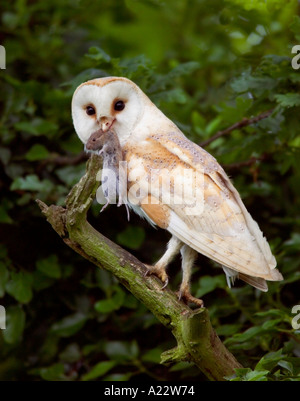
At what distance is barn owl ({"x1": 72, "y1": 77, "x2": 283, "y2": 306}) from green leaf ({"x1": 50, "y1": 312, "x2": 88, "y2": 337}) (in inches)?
39.7

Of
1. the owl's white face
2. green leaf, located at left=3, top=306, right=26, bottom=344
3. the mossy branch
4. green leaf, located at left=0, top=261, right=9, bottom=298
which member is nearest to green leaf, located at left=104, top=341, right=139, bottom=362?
green leaf, located at left=3, top=306, right=26, bottom=344

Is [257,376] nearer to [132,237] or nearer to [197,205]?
[197,205]

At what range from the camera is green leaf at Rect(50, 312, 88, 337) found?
3.21 meters

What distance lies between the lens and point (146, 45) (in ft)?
→ 14.1

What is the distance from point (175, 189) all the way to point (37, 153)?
121cm

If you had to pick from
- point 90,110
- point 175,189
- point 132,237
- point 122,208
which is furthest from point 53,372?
point 90,110

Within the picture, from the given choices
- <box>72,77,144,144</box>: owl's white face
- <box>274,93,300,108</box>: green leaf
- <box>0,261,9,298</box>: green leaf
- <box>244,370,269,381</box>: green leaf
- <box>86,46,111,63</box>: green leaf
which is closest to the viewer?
<box>244,370,269,381</box>: green leaf

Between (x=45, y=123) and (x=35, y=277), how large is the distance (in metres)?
0.79

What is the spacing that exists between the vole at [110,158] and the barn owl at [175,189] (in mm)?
36

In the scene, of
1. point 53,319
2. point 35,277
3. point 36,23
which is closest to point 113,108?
point 35,277

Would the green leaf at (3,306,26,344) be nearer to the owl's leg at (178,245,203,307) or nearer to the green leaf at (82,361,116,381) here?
the green leaf at (82,361,116,381)

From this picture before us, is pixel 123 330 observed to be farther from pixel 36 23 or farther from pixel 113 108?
pixel 36 23

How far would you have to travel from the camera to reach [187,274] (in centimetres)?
238

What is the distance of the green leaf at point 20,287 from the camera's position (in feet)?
10.1
